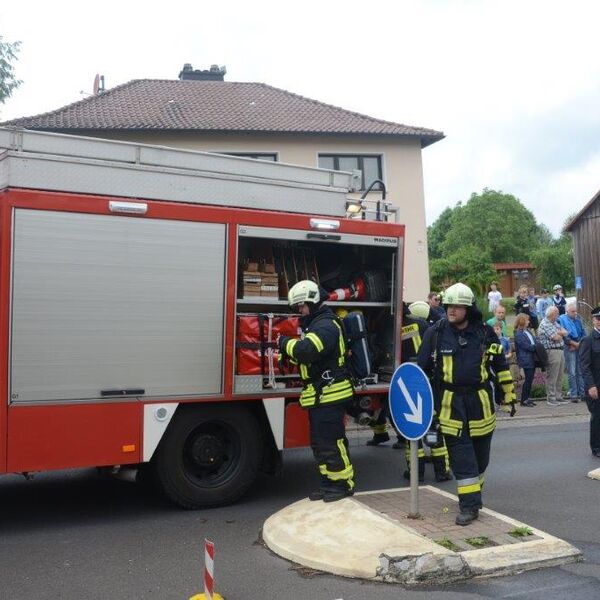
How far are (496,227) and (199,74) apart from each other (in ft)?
201

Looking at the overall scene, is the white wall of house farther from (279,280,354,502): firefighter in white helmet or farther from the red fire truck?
(279,280,354,502): firefighter in white helmet

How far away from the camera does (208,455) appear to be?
6.63m

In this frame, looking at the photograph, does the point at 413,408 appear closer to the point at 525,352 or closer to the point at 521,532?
the point at 521,532

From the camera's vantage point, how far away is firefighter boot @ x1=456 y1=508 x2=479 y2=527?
18.6 ft

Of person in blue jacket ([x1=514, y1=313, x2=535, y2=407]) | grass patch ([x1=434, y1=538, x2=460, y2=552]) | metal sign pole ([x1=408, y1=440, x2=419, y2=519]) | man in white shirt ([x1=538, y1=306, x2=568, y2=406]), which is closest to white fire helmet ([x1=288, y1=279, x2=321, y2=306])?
metal sign pole ([x1=408, y1=440, x2=419, y2=519])

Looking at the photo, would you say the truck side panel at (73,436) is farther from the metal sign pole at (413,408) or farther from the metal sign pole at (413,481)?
the metal sign pole at (413,481)

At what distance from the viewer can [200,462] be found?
21.6 ft

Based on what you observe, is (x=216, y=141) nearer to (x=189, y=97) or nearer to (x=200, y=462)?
(x=189, y=97)

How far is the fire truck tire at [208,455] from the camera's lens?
252 inches

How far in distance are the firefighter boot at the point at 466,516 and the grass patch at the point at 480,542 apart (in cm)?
31

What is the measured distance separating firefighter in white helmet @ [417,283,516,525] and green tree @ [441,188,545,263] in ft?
259

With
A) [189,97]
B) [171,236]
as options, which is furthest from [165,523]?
[189,97]

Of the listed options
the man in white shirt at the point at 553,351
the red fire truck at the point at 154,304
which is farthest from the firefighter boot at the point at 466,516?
the man in white shirt at the point at 553,351

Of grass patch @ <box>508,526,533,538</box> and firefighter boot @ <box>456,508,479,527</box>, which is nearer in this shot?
grass patch @ <box>508,526,533,538</box>
